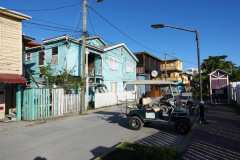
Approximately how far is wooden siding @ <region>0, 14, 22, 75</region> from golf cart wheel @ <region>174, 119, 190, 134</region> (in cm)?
1052

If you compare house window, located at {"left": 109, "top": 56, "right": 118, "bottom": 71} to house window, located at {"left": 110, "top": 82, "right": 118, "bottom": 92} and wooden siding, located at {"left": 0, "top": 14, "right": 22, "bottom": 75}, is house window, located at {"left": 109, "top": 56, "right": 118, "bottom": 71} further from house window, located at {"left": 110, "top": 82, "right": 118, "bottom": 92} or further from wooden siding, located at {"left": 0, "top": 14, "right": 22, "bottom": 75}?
wooden siding, located at {"left": 0, "top": 14, "right": 22, "bottom": 75}

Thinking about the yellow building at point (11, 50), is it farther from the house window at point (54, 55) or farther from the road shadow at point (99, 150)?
the road shadow at point (99, 150)

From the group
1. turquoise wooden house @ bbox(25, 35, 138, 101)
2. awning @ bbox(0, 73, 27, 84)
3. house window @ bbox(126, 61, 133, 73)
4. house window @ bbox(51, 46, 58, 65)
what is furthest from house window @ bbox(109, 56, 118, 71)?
awning @ bbox(0, 73, 27, 84)

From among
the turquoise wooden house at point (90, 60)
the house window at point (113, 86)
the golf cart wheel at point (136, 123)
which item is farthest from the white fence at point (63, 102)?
the house window at point (113, 86)

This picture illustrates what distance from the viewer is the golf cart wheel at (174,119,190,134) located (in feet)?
24.0

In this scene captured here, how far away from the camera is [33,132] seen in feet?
26.6

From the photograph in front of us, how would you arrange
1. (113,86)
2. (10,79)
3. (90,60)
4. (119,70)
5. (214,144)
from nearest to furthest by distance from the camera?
(214,144), (10,79), (90,60), (113,86), (119,70)

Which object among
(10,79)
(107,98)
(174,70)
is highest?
(174,70)

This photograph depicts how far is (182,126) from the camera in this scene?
292 inches

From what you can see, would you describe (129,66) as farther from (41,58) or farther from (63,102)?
(63,102)

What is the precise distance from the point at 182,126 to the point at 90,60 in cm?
1747

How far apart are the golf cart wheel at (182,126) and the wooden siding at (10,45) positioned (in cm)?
1052

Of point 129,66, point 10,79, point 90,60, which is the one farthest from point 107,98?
point 10,79

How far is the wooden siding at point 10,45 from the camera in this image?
422 inches
